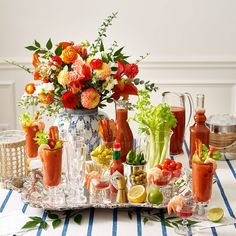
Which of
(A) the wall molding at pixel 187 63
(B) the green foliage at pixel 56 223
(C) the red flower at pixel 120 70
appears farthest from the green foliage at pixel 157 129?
Answer: (A) the wall molding at pixel 187 63

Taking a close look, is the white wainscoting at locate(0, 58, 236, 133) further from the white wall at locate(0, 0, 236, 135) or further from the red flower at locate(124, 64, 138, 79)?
the red flower at locate(124, 64, 138, 79)

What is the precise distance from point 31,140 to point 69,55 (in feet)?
1.40

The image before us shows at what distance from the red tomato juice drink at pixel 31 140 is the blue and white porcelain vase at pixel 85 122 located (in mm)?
112

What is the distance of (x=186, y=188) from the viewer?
6.18 feet

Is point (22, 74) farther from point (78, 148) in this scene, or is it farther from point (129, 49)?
point (78, 148)

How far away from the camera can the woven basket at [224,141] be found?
235 centimetres

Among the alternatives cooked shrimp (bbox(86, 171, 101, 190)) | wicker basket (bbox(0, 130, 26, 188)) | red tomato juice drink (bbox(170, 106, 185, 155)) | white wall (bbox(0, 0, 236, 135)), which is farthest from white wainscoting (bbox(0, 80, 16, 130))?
cooked shrimp (bbox(86, 171, 101, 190))

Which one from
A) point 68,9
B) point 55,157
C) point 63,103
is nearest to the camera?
point 55,157

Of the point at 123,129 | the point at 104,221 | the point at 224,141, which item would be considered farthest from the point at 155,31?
the point at 104,221

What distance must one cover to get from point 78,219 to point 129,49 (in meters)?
2.21

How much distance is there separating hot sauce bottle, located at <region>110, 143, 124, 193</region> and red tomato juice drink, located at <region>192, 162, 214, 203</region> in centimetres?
27

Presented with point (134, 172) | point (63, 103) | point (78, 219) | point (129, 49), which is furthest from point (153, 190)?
point (129, 49)

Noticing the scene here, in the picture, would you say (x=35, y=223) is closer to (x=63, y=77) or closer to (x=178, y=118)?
(x=63, y=77)

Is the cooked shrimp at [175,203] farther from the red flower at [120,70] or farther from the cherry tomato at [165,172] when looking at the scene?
the red flower at [120,70]
